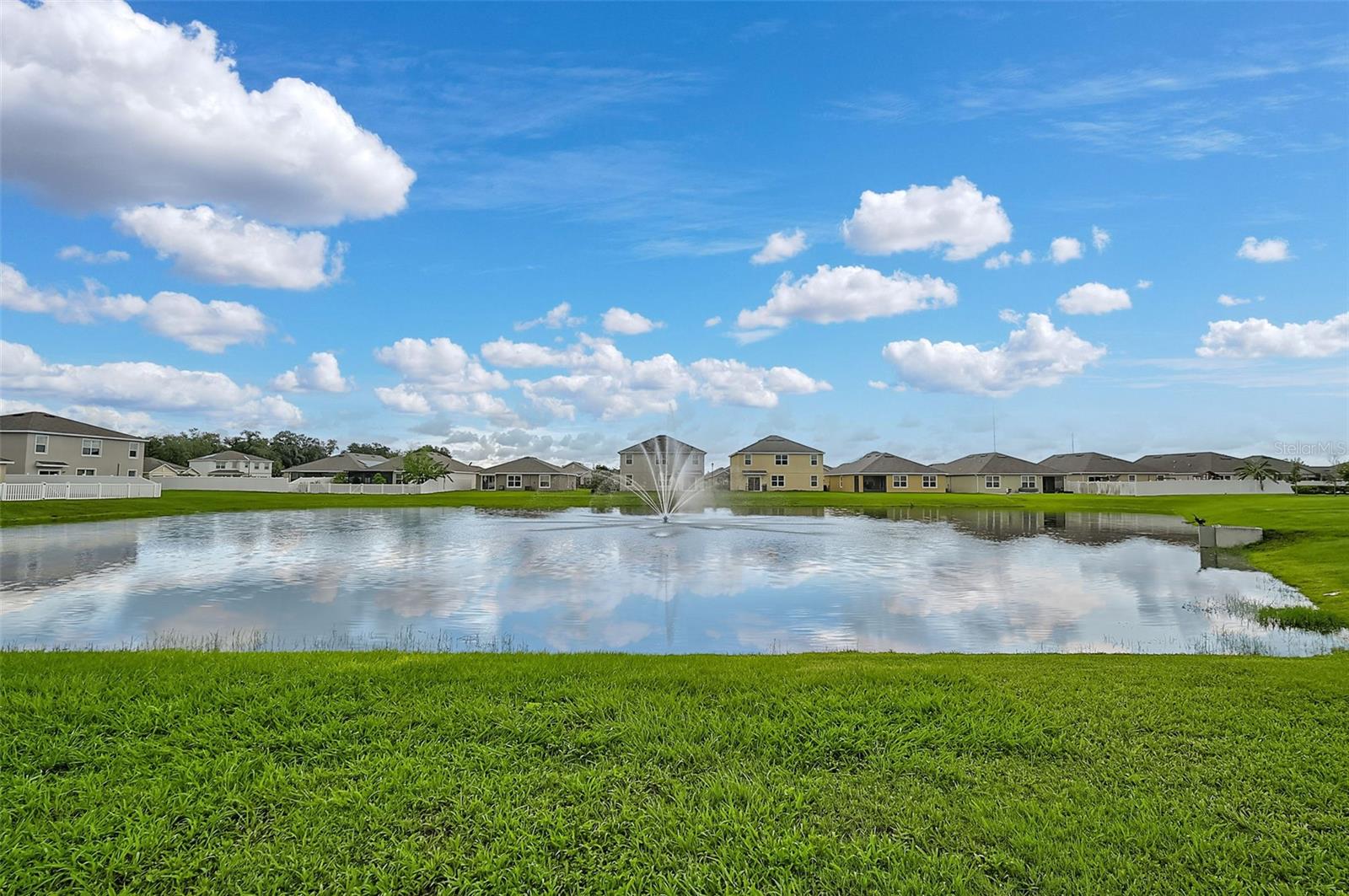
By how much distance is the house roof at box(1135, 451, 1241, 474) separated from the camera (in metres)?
74.9

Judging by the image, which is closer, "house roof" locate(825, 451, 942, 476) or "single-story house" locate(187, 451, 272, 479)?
"house roof" locate(825, 451, 942, 476)

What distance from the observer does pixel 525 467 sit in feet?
278

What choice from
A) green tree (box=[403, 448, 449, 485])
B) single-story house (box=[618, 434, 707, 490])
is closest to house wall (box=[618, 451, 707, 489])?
single-story house (box=[618, 434, 707, 490])

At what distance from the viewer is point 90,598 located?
1222cm

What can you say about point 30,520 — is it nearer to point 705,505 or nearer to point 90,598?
point 90,598

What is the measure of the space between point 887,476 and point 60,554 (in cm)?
6724

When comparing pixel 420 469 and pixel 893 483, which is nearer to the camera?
pixel 893 483

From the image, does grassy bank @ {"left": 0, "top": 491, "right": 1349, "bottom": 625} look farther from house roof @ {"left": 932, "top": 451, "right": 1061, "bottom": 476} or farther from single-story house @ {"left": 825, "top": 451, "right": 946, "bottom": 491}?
house roof @ {"left": 932, "top": 451, "right": 1061, "bottom": 476}

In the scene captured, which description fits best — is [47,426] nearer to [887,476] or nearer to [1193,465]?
[887,476]

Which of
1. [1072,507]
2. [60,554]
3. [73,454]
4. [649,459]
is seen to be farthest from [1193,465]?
[73,454]

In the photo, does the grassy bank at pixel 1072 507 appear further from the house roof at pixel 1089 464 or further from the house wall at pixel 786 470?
the house roof at pixel 1089 464

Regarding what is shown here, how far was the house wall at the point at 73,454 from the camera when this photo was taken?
51.2 metres

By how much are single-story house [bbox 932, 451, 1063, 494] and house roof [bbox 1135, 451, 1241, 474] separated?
1151 cm

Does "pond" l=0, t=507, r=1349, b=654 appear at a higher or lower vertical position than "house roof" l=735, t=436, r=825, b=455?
lower
